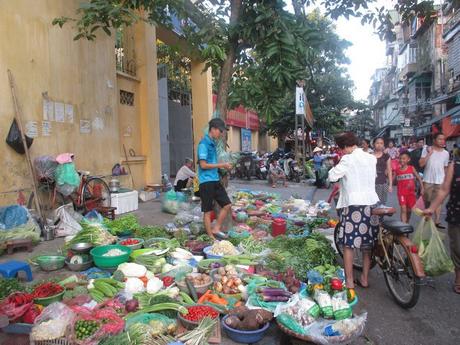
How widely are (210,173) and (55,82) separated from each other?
4140 millimetres

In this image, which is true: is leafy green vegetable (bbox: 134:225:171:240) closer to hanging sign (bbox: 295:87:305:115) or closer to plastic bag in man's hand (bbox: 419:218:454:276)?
plastic bag in man's hand (bbox: 419:218:454:276)

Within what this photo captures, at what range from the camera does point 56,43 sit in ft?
26.2

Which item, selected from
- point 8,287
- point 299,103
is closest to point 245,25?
point 8,287

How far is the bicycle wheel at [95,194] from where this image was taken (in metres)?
7.97

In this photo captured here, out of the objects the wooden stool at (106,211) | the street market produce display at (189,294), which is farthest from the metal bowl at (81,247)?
the wooden stool at (106,211)

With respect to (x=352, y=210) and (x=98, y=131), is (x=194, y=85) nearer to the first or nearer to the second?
(x=98, y=131)

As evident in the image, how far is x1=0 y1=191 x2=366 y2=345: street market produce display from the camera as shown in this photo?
10.5 ft

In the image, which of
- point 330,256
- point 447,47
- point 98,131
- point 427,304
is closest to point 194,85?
point 98,131

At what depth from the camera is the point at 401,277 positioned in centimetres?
434

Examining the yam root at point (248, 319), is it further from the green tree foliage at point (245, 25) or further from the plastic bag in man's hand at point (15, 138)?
the plastic bag in man's hand at point (15, 138)

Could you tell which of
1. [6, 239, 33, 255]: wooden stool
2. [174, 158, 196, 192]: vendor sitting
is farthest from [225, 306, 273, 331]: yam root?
[174, 158, 196, 192]: vendor sitting

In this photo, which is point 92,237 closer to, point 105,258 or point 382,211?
point 105,258

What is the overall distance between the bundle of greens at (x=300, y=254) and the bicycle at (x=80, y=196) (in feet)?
13.4

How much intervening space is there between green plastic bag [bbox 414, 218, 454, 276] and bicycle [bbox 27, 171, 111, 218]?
19.6 feet
